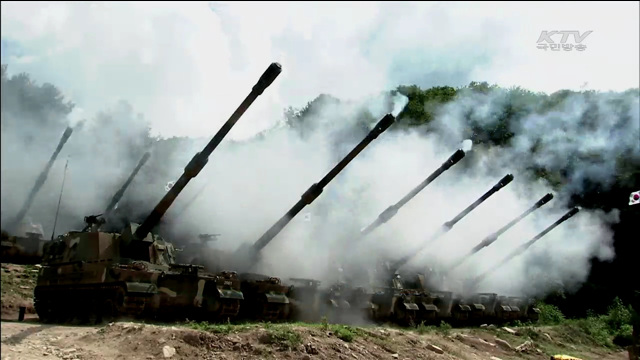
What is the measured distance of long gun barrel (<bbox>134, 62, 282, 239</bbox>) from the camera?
40.3ft

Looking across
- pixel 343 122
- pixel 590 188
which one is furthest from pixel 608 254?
pixel 343 122

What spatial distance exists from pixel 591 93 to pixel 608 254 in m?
7.92

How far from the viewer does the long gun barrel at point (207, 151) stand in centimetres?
1228

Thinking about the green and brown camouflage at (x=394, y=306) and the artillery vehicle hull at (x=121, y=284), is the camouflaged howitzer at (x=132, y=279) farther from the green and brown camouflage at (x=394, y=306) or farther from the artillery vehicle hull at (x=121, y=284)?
the green and brown camouflage at (x=394, y=306)

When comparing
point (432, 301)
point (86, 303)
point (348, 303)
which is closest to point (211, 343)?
point (86, 303)

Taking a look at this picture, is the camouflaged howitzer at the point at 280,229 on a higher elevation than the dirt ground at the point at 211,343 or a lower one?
higher

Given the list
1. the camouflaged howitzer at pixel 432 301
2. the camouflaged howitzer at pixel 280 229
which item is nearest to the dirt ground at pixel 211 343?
the camouflaged howitzer at pixel 280 229

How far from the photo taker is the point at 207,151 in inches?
516

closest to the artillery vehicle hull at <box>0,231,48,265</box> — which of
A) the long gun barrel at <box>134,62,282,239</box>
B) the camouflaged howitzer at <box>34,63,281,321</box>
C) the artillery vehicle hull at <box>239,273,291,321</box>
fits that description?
the camouflaged howitzer at <box>34,63,281,321</box>

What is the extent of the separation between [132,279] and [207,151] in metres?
3.20

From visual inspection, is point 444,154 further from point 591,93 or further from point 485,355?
point 485,355

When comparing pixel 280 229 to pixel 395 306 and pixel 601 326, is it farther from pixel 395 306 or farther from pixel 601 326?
pixel 601 326

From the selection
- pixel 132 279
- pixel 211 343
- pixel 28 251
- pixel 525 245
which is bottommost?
pixel 211 343

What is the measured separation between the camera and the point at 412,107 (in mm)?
33812
